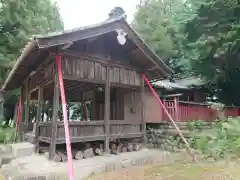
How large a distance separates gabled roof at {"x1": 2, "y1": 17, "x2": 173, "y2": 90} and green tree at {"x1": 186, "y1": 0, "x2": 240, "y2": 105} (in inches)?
137

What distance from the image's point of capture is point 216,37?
34.4 feet

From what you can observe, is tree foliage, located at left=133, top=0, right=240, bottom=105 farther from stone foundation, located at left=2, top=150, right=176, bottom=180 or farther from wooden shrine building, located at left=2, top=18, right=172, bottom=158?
stone foundation, located at left=2, top=150, right=176, bottom=180

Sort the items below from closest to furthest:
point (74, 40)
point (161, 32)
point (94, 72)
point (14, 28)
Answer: point (74, 40)
point (94, 72)
point (14, 28)
point (161, 32)

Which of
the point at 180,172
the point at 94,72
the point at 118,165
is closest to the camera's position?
the point at 180,172

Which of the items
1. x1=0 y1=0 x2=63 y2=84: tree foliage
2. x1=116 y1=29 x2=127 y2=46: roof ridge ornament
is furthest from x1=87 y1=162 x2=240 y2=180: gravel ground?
x1=0 y1=0 x2=63 y2=84: tree foliage

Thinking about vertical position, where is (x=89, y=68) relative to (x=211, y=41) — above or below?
below

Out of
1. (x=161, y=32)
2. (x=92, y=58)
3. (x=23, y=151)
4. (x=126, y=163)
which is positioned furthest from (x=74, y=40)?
(x=161, y=32)

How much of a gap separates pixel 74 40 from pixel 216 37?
285 inches

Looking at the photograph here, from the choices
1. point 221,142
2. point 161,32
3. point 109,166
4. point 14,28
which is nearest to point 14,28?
point 14,28

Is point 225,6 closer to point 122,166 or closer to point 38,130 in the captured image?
point 122,166

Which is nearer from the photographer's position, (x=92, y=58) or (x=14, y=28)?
(x=92, y=58)

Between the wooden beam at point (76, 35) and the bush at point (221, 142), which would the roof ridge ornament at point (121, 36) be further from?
the bush at point (221, 142)

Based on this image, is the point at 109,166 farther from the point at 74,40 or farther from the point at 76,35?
the point at 76,35

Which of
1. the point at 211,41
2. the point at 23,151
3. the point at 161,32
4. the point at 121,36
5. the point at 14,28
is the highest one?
the point at 161,32
